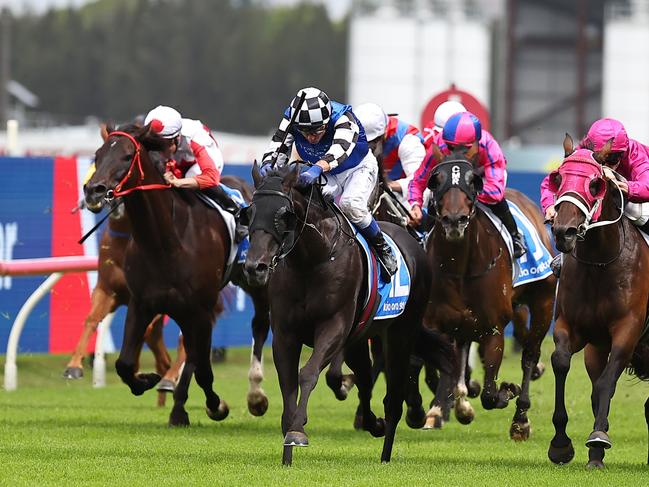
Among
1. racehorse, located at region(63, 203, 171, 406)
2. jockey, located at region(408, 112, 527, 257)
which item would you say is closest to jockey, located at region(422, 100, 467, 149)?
jockey, located at region(408, 112, 527, 257)

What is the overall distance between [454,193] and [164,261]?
2065 millimetres

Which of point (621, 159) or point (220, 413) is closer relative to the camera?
point (621, 159)

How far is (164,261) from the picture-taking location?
10.7m

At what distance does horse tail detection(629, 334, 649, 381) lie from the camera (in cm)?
952

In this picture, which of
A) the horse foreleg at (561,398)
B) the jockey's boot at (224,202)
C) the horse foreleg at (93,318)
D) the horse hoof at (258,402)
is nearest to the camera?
the horse foreleg at (561,398)

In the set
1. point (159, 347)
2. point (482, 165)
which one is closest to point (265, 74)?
point (159, 347)

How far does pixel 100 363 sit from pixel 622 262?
20.3ft

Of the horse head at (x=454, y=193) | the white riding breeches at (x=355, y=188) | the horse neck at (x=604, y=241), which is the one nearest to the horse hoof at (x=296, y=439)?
the white riding breeches at (x=355, y=188)

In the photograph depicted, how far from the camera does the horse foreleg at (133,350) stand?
10.4 metres

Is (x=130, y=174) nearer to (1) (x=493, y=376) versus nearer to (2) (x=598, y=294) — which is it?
(1) (x=493, y=376)

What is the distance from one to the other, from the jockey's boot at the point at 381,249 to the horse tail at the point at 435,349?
3.61 feet

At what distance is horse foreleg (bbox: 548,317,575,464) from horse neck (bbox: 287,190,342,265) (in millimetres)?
1364

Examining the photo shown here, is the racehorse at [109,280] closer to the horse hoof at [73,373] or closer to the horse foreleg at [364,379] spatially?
the horse hoof at [73,373]

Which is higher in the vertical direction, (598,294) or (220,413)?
(598,294)
